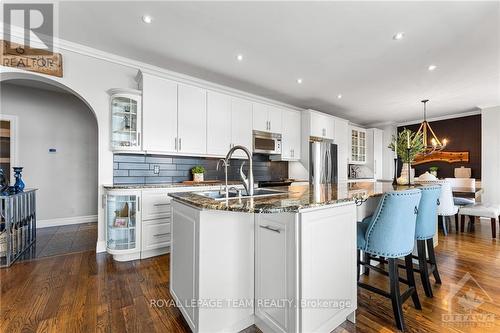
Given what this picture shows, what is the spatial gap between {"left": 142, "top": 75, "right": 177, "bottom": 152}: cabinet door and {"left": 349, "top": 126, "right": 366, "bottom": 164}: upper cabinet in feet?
15.3

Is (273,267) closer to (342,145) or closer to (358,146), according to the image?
(342,145)

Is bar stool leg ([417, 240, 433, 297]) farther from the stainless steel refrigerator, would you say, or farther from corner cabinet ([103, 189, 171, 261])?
corner cabinet ([103, 189, 171, 261])

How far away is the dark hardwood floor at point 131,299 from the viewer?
1558 mm

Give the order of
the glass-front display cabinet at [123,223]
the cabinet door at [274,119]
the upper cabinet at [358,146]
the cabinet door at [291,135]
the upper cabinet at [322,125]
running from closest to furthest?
1. the glass-front display cabinet at [123,223]
2. the cabinet door at [274,119]
3. the cabinet door at [291,135]
4. the upper cabinet at [322,125]
5. the upper cabinet at [358,146]

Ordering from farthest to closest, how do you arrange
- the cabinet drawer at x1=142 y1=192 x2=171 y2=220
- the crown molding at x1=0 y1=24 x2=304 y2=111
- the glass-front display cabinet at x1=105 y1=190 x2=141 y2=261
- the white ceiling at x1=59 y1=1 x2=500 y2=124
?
the cabinet drawer at x1=142 y1=192 x2=171 y2=220 → the glass-front display cabinet at x1=105 y1=190 x2=141 y2=261 → the crown molding at x1=0 y1=24 x2=304 y2=111 → the white ceiling at x1=59 y1=1 x2=500 y2=124

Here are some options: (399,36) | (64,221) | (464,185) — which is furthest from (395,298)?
(64,221)

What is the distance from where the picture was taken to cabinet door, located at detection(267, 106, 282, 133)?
4.34m

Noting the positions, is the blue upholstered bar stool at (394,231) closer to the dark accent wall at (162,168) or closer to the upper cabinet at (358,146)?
the dark accent wall at (162,168)

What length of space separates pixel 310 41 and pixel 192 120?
185cm

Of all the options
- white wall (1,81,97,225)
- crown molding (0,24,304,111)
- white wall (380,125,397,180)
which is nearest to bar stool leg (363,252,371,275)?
crown molding (0,24,304,111)

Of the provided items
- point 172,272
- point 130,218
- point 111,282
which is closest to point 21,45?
point 130,218

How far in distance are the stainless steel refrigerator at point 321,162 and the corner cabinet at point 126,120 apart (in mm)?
3248

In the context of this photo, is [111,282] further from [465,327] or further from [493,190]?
[493,190]

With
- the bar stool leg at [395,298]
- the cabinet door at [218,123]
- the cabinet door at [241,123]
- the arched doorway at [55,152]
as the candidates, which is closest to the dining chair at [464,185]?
the bar stool leg at [395,298]
